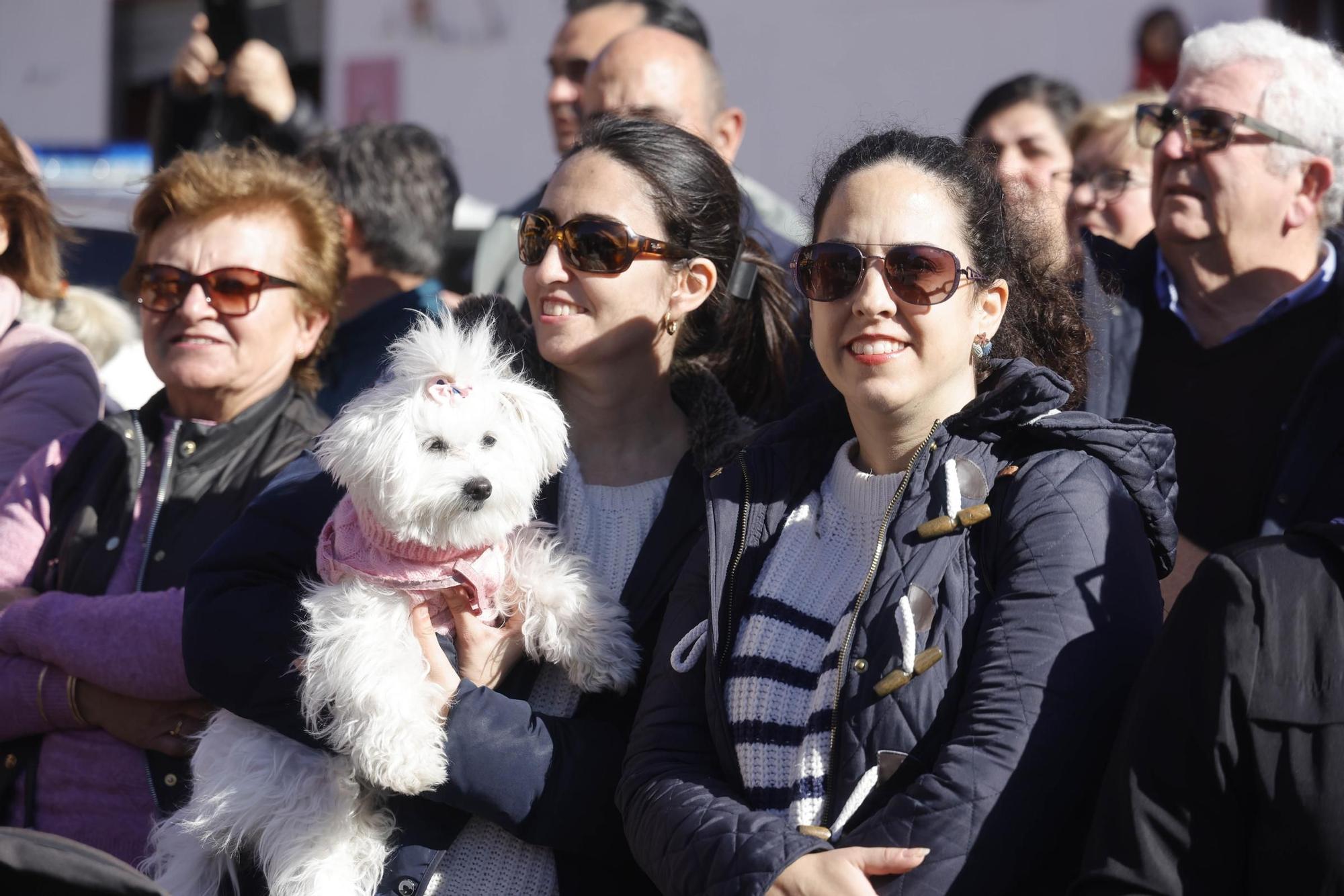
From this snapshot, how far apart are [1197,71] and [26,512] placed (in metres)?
3.43

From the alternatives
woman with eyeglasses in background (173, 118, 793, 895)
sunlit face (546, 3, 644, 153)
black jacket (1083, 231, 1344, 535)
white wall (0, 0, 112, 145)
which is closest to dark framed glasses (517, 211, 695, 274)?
woman with eyeglasses in background (173, 118, 793, 895)

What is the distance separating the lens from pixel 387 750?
253 centimetres

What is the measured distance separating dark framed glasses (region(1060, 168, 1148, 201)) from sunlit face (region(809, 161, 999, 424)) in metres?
2.63

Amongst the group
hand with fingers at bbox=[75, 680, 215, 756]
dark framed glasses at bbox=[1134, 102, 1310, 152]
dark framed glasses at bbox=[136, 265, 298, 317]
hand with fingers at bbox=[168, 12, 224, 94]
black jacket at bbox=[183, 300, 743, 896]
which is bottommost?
hand with fingers at bbox=[75, 680, 215, 756]

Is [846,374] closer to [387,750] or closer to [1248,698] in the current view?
[1248,698]

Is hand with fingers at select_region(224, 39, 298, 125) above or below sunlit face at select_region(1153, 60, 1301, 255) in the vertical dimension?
above

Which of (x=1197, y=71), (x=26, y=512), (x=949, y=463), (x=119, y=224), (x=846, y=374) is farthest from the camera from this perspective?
(x=119, y=224)

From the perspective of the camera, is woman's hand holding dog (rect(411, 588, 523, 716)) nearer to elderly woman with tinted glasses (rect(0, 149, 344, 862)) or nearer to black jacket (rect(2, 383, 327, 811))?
elderly woman with tinted glasses (rect(0, 149, 344, 862))

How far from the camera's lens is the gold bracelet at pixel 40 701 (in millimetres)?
3098

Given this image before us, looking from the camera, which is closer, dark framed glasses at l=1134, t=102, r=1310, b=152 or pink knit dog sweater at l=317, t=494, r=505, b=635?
pink knit dog sweater at l=317, t=494, r=505, b=635

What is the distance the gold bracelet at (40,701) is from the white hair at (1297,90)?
346cm

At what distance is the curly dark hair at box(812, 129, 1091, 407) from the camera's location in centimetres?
254

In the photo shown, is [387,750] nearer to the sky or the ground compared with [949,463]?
A: nearer to the ground

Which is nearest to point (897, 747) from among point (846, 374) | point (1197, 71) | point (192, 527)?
point (846, 374)
